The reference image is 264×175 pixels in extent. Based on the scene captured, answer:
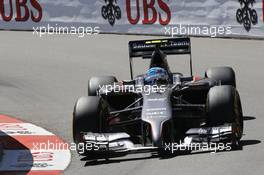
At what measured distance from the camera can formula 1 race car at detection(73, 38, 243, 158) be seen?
37.0ft

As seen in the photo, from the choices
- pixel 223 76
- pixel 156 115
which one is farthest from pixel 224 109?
pixel 223 76

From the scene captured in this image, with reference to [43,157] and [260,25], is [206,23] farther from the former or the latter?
[43,157]

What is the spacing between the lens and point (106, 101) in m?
13.1

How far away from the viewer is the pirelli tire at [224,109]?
11508 mm

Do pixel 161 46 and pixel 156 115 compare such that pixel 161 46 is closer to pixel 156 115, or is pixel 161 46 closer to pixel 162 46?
pixel 162 46

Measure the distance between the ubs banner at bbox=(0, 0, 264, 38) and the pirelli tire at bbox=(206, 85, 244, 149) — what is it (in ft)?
34.9

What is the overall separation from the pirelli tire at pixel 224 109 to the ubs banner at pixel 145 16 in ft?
34.9

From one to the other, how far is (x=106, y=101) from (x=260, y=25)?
9.86m

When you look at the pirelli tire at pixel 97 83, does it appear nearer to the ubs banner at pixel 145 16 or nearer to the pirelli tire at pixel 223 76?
the pirelli tire at pixel 223 76

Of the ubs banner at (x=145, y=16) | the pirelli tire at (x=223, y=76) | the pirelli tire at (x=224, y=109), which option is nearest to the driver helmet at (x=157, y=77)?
the pirelli tire at (x=224, y=109)

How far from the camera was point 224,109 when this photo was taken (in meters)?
11.5

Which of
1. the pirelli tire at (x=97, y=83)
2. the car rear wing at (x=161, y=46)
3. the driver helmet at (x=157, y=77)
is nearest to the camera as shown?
the driver helmet at (x=157, y=77)

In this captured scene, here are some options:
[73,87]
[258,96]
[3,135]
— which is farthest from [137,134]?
[73,87]

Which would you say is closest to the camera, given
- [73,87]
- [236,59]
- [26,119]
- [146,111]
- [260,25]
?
[146,111]
